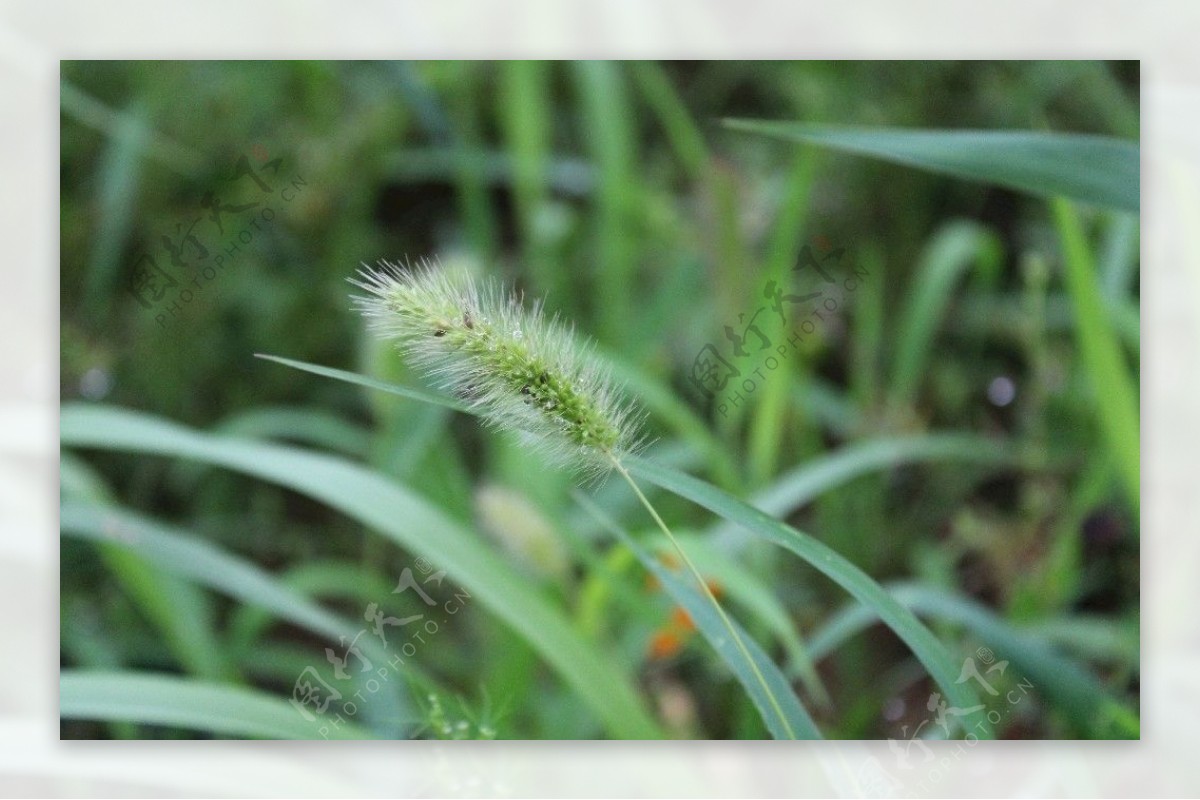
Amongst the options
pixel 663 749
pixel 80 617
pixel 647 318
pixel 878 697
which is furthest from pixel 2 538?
pixel 878 697

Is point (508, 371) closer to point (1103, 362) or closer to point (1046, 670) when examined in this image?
point (1046, 670)

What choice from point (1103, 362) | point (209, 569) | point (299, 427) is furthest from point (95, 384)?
point (1103, 362)

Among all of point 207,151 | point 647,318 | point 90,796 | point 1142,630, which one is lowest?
point 90,796

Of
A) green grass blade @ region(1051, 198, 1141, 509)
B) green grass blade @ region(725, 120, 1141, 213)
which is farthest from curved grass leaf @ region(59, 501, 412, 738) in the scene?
green grass blade @ region(1051, 198, 1141, 509)

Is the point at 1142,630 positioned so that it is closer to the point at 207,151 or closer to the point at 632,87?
the point at 632,87

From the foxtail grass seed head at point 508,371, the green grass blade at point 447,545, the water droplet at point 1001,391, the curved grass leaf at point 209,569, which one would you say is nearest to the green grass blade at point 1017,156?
the foxtail grass seed head at point 508,371

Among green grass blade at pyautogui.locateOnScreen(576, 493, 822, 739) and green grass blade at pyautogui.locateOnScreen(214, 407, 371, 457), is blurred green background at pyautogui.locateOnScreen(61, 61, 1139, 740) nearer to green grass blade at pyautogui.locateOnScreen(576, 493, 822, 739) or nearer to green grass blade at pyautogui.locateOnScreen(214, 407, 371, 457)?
green grass blade at pyautogui.locateOnScreen(214, 407, 371, 457)
